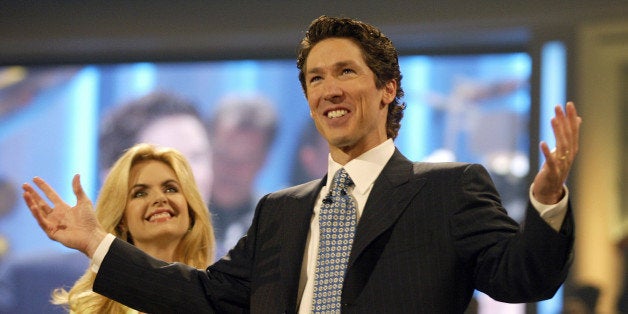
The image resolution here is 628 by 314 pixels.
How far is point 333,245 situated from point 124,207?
131 cm

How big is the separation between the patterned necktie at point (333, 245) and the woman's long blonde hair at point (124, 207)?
3.81ft

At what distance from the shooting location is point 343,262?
6.26 ft

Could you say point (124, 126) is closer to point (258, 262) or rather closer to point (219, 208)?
point (219, 208)

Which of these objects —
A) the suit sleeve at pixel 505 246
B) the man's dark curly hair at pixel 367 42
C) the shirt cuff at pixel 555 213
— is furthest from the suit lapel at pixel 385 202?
the shirt cuff at pixel 555 213

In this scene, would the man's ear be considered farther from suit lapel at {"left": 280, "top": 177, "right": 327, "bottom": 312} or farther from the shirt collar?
suit lapel at {"left": 280, "top": 177, "right": 327, "bottom": 312}

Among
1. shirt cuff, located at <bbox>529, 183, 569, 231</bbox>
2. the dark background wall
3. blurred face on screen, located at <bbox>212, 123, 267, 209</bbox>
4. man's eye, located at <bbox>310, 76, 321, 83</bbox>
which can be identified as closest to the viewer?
shirt cuff, located at <bbox>529, 183, 569, 231</bbox>

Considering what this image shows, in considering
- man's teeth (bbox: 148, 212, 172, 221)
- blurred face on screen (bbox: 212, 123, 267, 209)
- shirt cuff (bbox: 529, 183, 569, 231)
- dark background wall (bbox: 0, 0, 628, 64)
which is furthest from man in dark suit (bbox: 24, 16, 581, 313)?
blurred face on screen (bbox: 212, 123, 267, 209)

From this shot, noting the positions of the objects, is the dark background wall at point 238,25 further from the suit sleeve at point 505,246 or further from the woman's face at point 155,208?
the suit sleeve at point 505,246

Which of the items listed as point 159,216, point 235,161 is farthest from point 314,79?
point 235,161

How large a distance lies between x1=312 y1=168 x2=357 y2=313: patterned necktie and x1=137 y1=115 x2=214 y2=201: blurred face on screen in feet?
9.73

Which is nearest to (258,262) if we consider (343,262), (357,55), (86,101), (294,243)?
(294,243)

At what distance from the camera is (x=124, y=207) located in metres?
3.06

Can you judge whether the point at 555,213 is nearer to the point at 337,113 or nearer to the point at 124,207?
the point at 337,113

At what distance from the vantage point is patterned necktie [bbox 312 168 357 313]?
6.19ft
